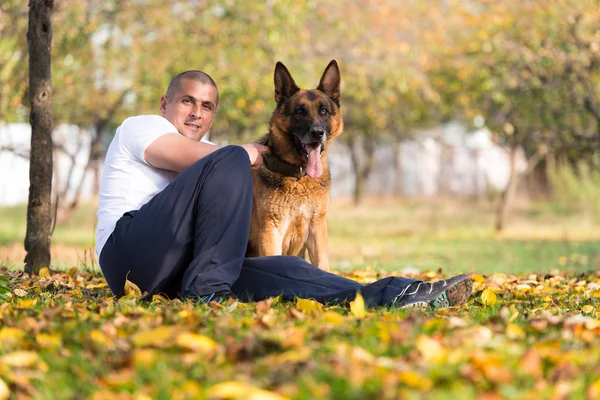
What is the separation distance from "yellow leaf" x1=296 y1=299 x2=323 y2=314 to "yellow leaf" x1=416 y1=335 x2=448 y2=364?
113 cm

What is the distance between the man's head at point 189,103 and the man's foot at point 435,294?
1752mm

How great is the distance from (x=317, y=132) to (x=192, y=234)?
146 cm

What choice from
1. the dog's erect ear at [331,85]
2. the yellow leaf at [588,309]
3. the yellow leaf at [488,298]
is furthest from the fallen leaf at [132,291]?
the yellow leaf at [588,309]

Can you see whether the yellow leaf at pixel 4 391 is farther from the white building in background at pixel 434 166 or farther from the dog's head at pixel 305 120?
the white building in background at pixel 434 166

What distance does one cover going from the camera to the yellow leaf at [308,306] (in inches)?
139

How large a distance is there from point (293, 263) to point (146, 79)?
35.8 feet

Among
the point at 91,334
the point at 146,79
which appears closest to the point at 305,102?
the point at 91,334

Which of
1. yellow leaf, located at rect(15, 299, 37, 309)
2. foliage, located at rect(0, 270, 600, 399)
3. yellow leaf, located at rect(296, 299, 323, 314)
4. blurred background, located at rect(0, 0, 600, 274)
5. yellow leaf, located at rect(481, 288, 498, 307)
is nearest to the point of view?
foliage, located at rect(0, 270, 600, 399)

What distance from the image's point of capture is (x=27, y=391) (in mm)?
2199

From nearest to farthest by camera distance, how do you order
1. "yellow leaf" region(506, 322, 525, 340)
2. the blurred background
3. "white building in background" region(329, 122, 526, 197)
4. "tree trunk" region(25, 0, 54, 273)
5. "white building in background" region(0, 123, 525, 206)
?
"yellow leaf" region(506, 322, 525, 340) → "tree trunk" region(25, 0, 54, 273) → the blurred background → "white building in background" region(0, 123, 525, 206) → "white building in background" region(329, 122, 526, 197)

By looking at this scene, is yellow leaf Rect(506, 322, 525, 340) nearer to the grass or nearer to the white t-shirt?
the white t-shirt

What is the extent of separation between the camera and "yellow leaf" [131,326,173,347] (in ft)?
8.29

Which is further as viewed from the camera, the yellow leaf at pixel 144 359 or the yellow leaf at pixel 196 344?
the yellow leaf at pixel 196 344

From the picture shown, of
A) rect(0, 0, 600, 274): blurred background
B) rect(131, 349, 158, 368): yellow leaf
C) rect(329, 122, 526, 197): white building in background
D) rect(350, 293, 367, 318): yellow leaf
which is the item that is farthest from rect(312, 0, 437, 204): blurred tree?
rect(131, 349, 158, 368): yellow leaf
